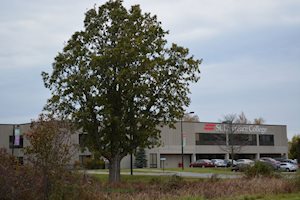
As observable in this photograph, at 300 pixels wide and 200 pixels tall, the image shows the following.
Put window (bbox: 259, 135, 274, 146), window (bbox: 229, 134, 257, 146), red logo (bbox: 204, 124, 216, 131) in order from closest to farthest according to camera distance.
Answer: window (bbox: 229, 134, 257, 146) < red logo (bbox: 204, 124, 216, 131) < window (bbox: 259, 135, 274, 146)

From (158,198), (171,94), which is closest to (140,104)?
(171,94)

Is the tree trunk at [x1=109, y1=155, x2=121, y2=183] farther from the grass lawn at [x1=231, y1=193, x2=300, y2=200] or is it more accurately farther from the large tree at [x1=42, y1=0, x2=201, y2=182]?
the grass lawn at [x1=231, y1=193, x2=300, y2=200]

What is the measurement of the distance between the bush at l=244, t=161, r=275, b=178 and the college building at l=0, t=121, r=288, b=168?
163ft

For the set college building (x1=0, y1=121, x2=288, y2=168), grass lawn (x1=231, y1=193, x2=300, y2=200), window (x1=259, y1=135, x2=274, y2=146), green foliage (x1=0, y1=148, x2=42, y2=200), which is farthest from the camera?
window (x1=259, y1=135, x2=274, y2=146)

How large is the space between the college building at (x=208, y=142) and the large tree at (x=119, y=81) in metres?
45.5

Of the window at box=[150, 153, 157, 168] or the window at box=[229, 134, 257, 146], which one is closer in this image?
the window at box=[150, 153, 157, 168]

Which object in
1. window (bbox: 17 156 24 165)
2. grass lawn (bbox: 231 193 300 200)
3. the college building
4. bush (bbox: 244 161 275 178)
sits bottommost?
grass lawn (bbox: 231 193 300 200)

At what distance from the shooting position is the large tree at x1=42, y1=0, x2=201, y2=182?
30.3 m

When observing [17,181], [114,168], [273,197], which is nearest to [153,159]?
[114,168]

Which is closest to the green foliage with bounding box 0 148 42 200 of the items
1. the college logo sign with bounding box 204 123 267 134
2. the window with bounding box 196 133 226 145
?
the college logo sign with bounding box 204 123 267 134

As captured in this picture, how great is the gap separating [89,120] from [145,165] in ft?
157

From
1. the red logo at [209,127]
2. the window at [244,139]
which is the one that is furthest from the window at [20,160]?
the red logo at [209,127]

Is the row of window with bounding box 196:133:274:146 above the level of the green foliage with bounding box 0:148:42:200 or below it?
above

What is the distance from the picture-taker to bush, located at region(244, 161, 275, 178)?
26406 mm
